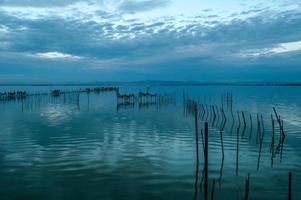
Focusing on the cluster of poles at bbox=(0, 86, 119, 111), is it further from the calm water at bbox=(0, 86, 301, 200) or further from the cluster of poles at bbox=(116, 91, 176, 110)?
the calm water at bbox=(0, 86, 301, 200)

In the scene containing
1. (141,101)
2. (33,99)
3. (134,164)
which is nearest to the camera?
(134,164)

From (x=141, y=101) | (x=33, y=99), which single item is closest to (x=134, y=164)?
(x=141, y=101)

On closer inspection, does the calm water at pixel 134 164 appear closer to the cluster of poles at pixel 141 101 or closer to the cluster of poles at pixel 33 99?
the cluster of poles at pixel 141 101

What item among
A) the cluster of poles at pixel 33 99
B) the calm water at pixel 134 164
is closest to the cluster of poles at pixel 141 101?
the cluster of poles at pixel 33 99

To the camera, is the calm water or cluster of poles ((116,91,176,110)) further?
cluster of poles ((116,91,176,110))

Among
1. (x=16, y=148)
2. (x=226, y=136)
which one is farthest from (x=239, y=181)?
(x=16, y=148)

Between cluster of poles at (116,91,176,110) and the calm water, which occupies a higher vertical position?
cluster of poles at (116,91,176,110)

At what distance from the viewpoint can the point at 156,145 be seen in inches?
757

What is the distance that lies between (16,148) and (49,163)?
415cm

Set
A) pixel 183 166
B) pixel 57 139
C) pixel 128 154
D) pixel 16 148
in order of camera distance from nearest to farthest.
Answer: pixel 183 166 → pixel 128 154 → pixel 16 148 → pixel 57 139

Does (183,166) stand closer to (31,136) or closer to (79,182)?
(79,182)

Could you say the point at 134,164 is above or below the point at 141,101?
below

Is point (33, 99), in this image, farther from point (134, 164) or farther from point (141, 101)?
point (134, 164)

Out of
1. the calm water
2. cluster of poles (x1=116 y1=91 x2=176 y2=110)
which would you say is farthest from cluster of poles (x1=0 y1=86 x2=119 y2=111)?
the calm water
